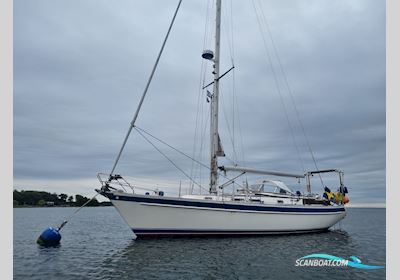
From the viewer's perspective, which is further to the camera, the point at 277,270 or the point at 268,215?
the point at 268,215

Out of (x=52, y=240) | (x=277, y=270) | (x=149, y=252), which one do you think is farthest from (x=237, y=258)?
(x=52, y=240)

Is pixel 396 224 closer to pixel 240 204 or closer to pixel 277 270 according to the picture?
pixel 277 270

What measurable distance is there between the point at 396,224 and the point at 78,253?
1653cm

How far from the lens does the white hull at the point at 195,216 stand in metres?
18.3

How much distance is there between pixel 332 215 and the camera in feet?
89.3

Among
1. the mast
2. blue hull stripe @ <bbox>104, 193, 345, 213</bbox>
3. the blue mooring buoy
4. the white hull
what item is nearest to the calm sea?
the blue mooring buoy

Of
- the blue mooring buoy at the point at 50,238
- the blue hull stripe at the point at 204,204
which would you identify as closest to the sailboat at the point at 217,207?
the blue hull stripe at the point at 204,204
